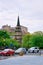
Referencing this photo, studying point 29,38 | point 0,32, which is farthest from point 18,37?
point 0,32

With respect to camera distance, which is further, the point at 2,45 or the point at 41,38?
the point at 41,38

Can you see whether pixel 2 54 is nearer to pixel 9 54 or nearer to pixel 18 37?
pixel 9 54

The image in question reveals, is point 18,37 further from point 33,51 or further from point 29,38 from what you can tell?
point 33,51

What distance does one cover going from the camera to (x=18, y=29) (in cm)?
16700

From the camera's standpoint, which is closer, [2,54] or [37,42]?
[2,54]

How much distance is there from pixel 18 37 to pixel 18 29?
21.9 ft

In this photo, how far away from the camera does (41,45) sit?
100562 millimetres

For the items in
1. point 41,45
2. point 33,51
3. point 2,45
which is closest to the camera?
point 33,51

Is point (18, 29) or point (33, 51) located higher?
point (18, 29)

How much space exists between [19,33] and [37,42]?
208 feet

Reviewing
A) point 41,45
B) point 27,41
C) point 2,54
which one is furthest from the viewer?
point 27,41

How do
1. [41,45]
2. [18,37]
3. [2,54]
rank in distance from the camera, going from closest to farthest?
1. [2,54]
2. [41,45]
3. [18,37]

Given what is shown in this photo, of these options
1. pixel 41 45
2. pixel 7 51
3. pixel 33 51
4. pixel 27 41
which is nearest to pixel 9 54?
pixel 7 51

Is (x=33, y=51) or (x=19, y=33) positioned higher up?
(x=19, y=33)
